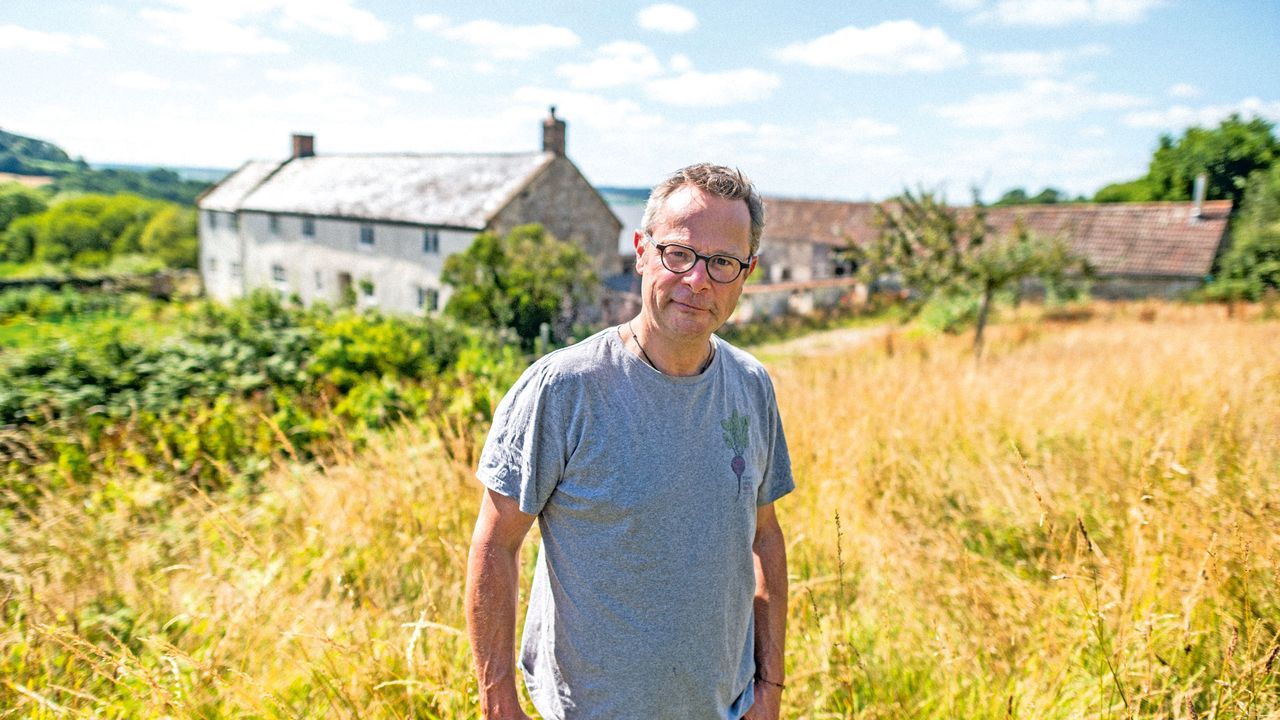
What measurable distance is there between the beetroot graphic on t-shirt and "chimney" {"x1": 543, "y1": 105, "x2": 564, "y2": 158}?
21.8 metres

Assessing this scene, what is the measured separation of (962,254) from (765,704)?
43.3 feet

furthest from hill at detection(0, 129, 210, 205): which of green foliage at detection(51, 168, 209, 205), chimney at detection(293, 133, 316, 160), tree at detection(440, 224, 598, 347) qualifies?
chimney at detection(293, 133, 316, 160)

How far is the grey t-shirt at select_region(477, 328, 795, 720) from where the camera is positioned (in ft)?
4.99

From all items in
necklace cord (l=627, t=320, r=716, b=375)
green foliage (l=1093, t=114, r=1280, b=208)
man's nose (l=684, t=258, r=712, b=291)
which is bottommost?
necklace cord (l=627, t=320, r=716, b=375)

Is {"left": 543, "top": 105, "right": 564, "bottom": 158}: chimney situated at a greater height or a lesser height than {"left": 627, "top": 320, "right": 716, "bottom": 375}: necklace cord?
greater

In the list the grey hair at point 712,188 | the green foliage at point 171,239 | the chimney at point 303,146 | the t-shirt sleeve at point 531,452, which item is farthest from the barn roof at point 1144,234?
the green foliage at point 171,239

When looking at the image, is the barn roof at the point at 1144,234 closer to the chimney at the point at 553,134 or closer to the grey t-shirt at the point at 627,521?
the chimney at the point at 553,134

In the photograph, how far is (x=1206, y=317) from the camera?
15.8 m

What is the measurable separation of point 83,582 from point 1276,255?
941 inches

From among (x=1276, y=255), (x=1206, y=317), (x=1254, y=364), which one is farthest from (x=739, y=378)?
(x=1276, y=255)

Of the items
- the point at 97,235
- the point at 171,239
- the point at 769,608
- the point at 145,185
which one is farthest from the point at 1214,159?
the point at 145,185

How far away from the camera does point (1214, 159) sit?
131 ft

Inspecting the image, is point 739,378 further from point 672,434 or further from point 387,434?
point 387,434

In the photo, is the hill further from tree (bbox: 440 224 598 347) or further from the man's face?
the man's face
